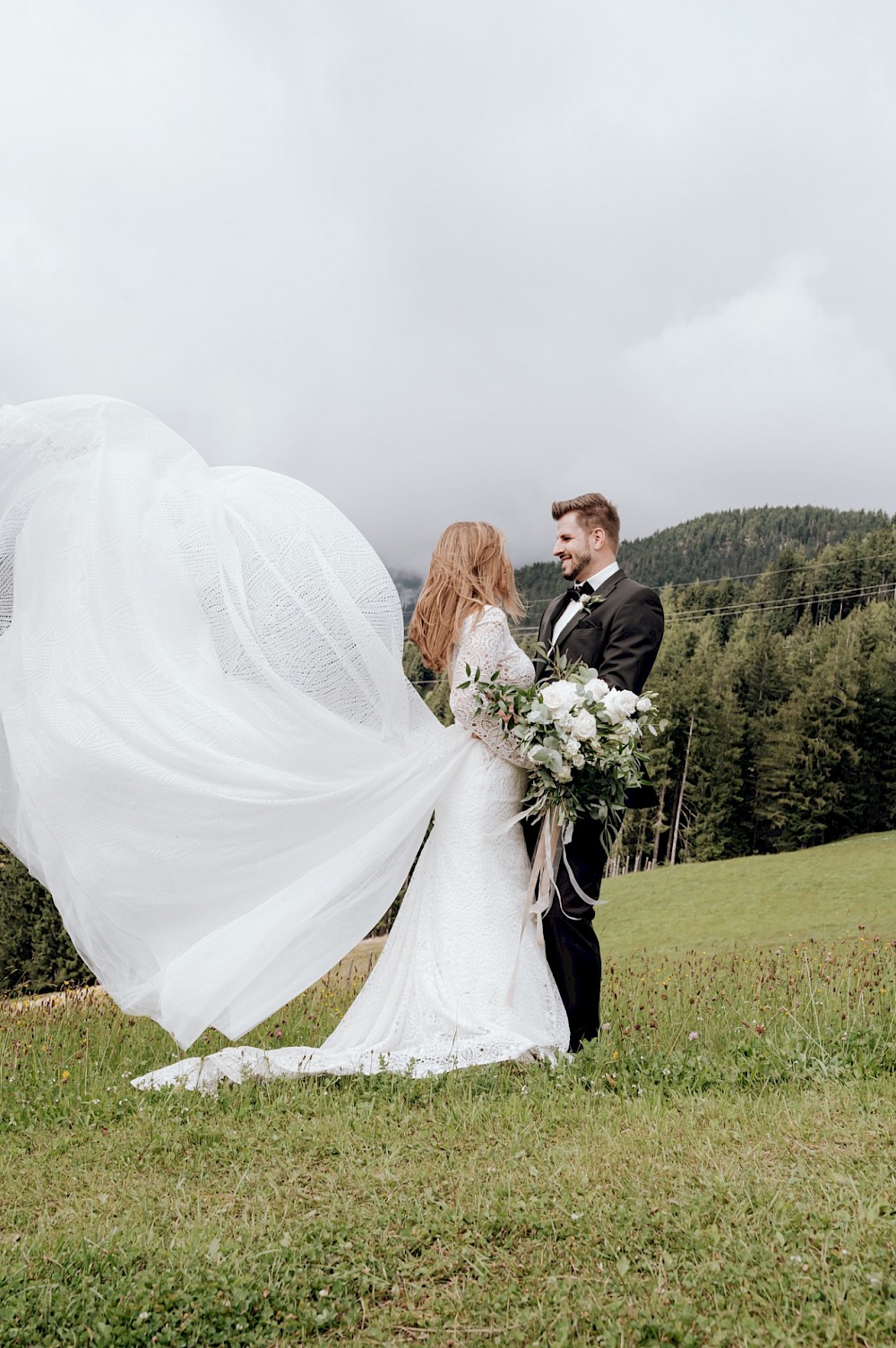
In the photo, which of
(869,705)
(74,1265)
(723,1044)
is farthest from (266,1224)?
(869,705)

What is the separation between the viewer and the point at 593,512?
6504 mm

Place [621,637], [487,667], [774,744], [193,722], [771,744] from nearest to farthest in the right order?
1. [193,722]
2. [487,667]
3. [621,637]
4. [774,744]
5. [771,744]

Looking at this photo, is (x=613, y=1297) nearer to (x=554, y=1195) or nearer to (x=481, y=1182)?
(x=554, y=1195)

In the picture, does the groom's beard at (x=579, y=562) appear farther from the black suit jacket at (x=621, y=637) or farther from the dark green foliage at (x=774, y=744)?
the dark green foliage at (x=774, y=744)

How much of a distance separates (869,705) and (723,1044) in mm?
59270

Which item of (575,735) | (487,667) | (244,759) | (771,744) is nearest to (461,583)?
(487,667)

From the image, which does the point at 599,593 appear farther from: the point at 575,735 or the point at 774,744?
the point at 774,744

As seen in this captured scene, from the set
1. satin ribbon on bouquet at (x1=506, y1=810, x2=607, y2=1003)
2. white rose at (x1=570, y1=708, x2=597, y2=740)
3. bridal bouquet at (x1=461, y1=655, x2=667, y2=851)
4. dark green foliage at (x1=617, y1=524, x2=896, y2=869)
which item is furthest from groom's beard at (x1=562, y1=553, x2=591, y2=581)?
dark green foliage at (x1=617, y1=524, x2=896, y2=869)

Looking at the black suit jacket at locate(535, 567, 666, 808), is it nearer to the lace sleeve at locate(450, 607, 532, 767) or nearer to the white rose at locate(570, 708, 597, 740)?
the lace sleeve at locate(450, 607, 532, 767)

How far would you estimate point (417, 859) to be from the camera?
249 inches

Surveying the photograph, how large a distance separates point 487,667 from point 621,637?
89cm

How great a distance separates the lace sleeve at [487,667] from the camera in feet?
19.1

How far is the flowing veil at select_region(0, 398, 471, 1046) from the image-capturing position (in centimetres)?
556

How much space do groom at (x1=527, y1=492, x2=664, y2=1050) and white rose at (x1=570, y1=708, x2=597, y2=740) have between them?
62cm
